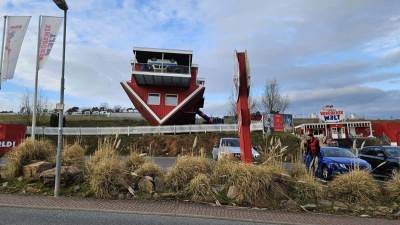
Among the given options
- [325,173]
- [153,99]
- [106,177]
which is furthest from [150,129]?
[106,177]

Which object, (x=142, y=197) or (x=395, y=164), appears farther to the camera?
(x=395, y=164)

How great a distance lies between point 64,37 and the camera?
39.3 feet

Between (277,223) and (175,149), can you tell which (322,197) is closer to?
(277,223)

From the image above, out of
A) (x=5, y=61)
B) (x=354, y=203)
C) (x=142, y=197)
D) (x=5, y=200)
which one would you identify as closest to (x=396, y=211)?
(x=354, y=203)

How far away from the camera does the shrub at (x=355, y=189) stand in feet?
37.1

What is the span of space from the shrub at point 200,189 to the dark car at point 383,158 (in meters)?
8.81

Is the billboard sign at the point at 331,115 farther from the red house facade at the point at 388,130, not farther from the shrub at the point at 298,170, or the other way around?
the shrub at the point at 298,170

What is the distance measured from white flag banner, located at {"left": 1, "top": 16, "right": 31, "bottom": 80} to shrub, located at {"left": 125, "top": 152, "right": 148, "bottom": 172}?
12.8m

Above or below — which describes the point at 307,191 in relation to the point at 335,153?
below

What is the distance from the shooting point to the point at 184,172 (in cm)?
1184

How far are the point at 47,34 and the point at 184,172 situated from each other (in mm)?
14592

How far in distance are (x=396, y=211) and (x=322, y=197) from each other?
1785 millimetres

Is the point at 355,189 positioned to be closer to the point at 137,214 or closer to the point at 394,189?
the point at 394,189

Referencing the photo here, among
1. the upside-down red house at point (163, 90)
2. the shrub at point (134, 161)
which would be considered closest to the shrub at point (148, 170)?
the shrub at point (134, 161)
